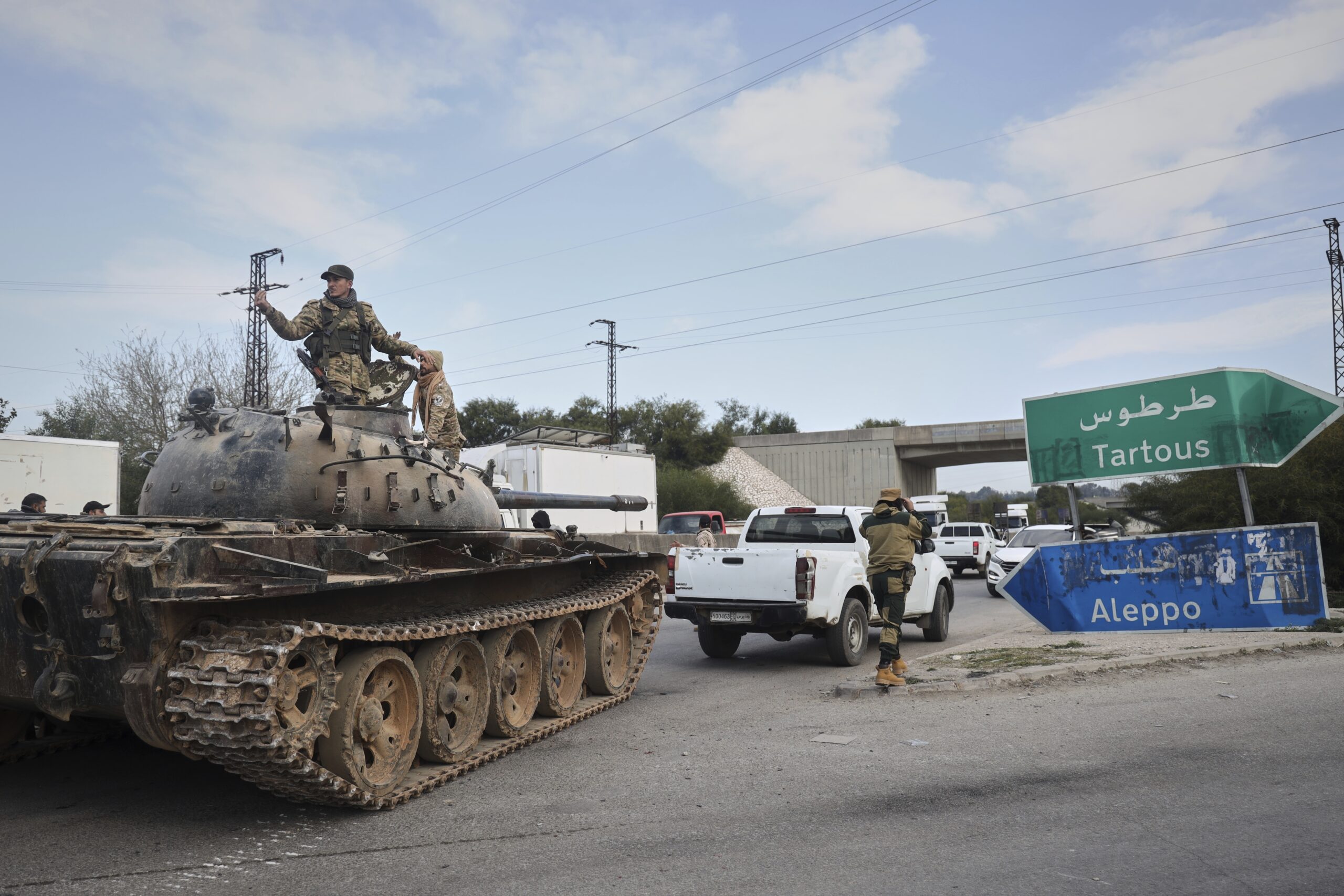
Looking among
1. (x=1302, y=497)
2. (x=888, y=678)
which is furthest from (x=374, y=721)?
(x=1302, y=497)

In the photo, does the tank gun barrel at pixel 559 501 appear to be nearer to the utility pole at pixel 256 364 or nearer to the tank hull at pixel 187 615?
the tank hull at pixel 187 615

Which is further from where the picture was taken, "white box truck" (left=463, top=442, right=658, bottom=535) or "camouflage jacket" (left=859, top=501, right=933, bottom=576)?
"white box truck" (left=463, top=442, right=658, bottom=535)

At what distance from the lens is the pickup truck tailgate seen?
33.6ft

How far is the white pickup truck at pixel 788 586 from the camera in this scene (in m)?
10.2

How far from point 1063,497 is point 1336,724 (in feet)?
233

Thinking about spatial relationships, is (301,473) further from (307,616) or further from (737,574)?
(737,574)

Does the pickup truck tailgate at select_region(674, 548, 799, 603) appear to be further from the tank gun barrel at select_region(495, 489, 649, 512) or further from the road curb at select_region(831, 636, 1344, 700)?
the road curb at select_region(831, 636, 1344, 700)

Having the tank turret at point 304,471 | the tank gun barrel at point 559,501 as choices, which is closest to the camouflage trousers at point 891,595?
the tank gun barrel at point 559,501

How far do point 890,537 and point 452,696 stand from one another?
4.37 meters

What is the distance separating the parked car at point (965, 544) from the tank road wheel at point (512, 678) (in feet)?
68.4

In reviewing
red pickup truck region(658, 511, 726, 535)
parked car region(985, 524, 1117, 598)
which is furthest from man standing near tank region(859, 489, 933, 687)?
red pickup truck region(658, 511, 726, 535)

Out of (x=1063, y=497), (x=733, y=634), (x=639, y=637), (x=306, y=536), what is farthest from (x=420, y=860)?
(x=1063, y=497)

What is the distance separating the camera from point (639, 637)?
9.85m

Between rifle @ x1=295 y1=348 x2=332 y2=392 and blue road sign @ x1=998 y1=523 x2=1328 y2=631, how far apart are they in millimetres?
7177
